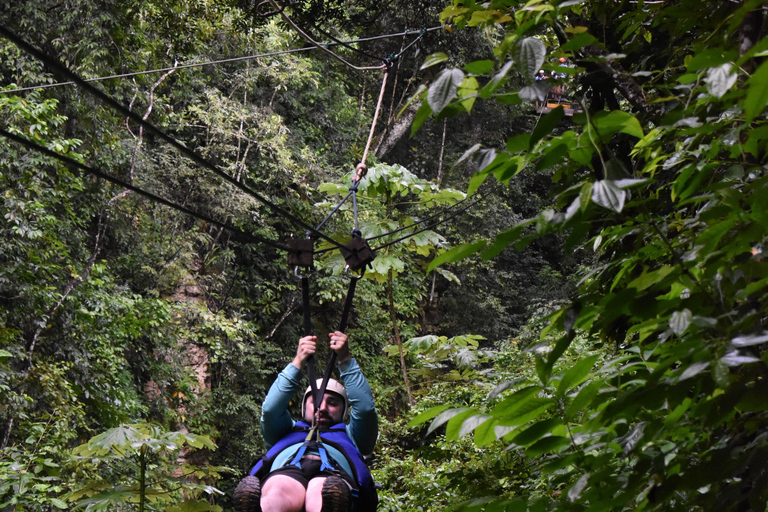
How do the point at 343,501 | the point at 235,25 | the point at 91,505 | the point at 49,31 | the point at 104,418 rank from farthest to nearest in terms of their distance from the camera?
the point at 104,418
the point at 49,31
the point at 235,25
the point at 91,505
the point at 343,501

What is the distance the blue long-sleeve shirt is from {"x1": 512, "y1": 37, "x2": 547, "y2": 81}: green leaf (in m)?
1.63

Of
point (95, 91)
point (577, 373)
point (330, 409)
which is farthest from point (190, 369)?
point (577, 373)

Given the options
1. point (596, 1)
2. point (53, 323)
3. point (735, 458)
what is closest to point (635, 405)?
point (735, 458)

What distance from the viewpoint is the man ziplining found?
5.91 ft

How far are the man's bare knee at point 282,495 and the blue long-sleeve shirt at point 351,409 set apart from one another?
33 cm

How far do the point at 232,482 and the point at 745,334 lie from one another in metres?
7.65

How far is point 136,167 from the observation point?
6664mm

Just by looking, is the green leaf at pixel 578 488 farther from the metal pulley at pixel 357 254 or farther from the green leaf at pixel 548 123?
the metal pulley at pixel 357 254

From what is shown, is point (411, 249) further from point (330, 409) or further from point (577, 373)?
point (577, 373)

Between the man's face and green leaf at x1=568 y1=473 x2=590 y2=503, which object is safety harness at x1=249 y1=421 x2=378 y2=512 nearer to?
the man's face

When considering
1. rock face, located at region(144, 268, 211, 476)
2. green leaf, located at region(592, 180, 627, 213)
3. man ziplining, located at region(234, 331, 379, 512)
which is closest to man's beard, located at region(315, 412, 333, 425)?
man ziplining, located at region(234, 331, 379, 512)

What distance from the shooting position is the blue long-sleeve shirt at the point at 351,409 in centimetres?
217

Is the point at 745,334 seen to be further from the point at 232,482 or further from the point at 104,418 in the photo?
the point at 232,482

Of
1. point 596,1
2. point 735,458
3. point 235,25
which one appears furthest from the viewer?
point 235,25
